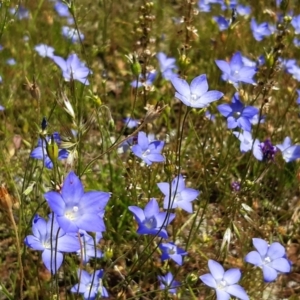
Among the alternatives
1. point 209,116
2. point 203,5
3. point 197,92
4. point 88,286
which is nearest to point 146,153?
point 197,92

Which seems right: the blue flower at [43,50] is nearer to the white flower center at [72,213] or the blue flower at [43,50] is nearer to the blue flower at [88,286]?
the blue flower at [88,286]

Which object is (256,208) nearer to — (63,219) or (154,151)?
(154,151)

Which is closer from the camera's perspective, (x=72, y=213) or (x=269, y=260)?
(x=72, y=213)

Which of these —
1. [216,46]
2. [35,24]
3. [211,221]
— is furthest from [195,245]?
[35,24]

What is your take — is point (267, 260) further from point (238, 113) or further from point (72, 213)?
point (72, 213)

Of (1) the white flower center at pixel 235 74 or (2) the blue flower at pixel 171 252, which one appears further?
(1) the white flower center at pixel 235 74

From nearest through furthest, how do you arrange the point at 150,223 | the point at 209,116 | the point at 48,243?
the point at 48,243 < the point at 150,223 < the point at 209,116

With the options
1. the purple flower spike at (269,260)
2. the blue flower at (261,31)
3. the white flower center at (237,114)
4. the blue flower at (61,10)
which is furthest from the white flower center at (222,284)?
the blue flower at (61,10)

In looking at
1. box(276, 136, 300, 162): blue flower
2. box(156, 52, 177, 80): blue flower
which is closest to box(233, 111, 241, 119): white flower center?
box(276, 136, 300, 162): blue flower
